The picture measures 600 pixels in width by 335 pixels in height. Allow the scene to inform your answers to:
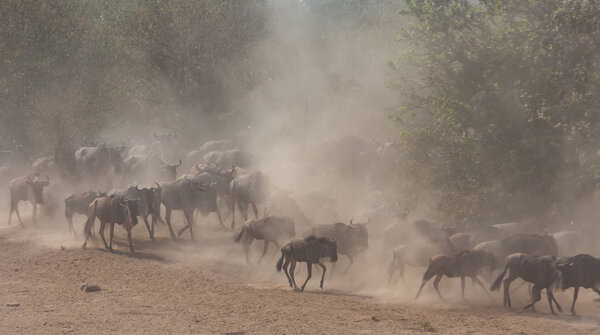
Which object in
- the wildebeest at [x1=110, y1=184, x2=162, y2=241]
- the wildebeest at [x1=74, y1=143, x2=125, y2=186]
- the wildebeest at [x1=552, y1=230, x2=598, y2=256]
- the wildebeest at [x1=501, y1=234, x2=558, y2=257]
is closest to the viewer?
the wildebeest at [x1=501, y1=234, x2=558, y2=257]

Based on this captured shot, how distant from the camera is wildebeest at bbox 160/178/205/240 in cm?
2289

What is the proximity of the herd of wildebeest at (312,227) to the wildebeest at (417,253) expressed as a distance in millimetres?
25

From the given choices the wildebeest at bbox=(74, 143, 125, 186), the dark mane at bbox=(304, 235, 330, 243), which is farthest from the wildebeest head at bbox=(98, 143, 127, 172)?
the dark mane at bbox=(304, 235, 330, 243)

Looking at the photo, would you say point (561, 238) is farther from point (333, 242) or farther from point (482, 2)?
point (482, 2)

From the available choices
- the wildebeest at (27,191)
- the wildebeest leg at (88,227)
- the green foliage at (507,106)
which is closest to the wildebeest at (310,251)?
the green foliage at (507,106)

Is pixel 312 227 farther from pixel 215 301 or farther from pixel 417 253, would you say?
pixel 215 301

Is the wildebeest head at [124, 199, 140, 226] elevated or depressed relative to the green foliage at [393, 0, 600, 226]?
depressed

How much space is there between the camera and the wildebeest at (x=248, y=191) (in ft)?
79.8

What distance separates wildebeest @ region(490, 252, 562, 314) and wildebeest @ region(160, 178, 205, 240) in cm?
1185

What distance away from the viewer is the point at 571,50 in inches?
716

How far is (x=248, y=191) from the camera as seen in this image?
965 inches

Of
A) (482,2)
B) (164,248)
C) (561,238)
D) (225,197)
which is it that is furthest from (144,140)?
(561,238)

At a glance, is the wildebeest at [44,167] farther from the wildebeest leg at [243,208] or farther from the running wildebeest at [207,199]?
the wildebeest leg at [243,208]

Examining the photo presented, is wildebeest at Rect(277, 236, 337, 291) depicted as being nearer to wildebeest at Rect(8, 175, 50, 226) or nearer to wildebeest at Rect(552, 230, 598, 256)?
wildebeest at Rect(552, 230, 598, 256)
